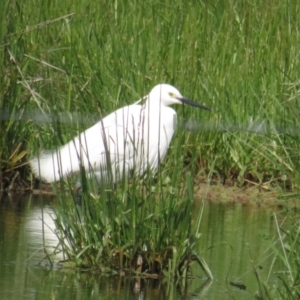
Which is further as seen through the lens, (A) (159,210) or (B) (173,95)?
(B) (173,95)

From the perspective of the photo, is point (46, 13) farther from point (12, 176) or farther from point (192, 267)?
point (192, 267)

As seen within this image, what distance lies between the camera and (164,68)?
311 inches

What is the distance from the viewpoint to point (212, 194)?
7363mm

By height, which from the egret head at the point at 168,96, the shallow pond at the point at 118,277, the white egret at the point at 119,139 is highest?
the egret head at the point at 168,96

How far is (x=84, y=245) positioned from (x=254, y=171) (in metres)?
2.77

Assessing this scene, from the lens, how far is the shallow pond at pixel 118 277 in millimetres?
4691

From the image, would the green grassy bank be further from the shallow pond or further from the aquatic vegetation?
the aquatic vegetation

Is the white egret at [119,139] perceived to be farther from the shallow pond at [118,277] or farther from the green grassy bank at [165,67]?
the shallow pond at [118,277]

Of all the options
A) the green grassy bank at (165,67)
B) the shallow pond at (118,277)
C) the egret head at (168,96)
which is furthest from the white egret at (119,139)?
the shallow pond at (118,277)

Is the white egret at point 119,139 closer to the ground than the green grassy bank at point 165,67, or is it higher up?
closer to the ground

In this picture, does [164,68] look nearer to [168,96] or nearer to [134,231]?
[168,96]

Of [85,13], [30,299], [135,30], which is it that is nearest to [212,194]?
[135,30]

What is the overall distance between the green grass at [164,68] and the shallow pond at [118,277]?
0.71 m

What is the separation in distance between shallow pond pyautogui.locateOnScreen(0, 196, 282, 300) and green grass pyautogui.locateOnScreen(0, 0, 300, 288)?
71 centimetres
